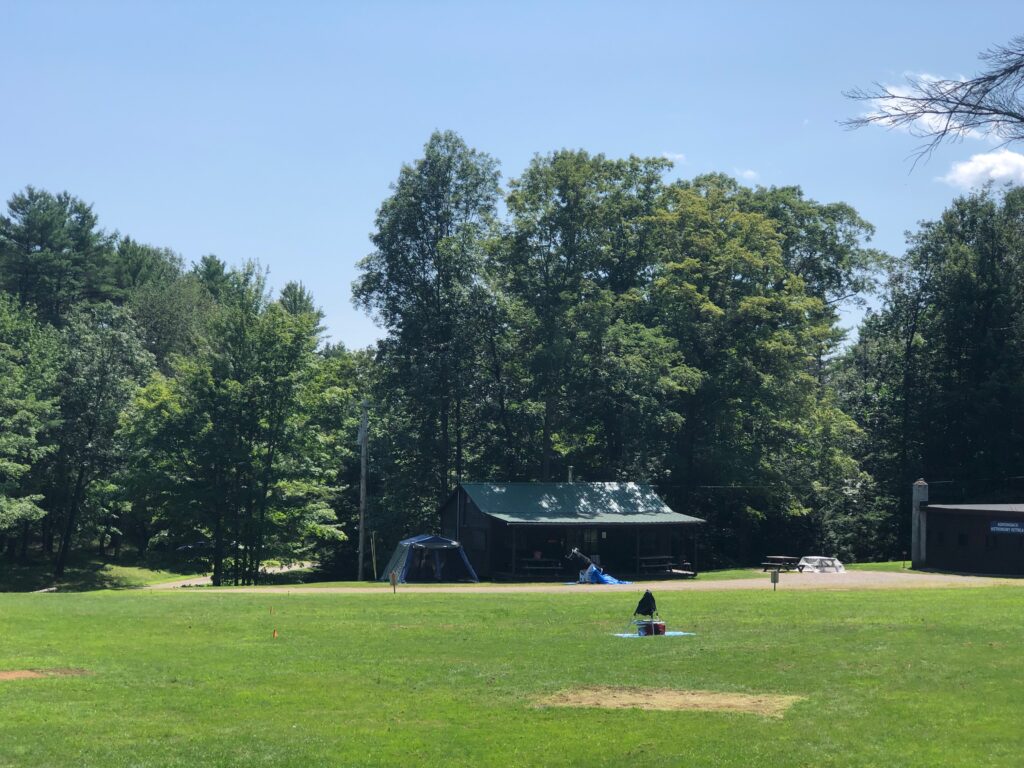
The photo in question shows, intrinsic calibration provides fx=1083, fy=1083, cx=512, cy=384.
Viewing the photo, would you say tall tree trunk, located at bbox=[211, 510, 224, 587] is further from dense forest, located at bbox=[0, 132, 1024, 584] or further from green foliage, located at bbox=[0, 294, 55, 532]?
green foliage, located at bbox=[0, 294, 55, 532]

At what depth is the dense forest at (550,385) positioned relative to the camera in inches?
2240

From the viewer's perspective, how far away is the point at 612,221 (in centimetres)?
6153

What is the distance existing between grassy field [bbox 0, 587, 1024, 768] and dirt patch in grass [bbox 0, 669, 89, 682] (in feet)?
1.36

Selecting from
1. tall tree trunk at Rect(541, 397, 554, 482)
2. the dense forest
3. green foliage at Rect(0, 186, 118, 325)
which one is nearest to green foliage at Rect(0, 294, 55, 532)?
the dense forest

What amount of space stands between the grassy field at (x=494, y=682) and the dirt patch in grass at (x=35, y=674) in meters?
0.41

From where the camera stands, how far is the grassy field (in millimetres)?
15180

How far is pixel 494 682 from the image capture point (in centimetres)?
1998

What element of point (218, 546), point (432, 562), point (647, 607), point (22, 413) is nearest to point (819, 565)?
point (432, 562)

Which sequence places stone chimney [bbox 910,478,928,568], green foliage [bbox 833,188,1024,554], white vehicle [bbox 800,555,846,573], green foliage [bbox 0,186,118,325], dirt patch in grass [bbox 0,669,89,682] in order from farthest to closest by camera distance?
green foliage [bbox 0,186,118,325] → green foliage [bbox 833,188,1024,554] → stone chimney [bbox 910,478,928,568] → white vehicle [bbox 800,555,846,573] → dirt patch in grass [bbox 0,669,89,682]

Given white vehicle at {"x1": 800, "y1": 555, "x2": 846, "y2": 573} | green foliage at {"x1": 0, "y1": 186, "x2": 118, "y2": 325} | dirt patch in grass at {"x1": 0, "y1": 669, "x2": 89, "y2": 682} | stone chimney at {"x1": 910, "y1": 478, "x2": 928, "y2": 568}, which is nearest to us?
dirt patch in grass at {"x1": 0, "y1": 669, "x2": 89, "y2": 682}

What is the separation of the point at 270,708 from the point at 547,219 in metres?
45.4

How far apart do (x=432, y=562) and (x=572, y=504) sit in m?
7.97

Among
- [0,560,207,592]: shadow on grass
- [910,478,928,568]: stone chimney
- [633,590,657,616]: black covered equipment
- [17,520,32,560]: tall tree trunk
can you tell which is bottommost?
[0,560,207,592]: shadow on grass

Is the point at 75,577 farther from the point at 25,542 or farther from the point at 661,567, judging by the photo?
the point at 661,567
